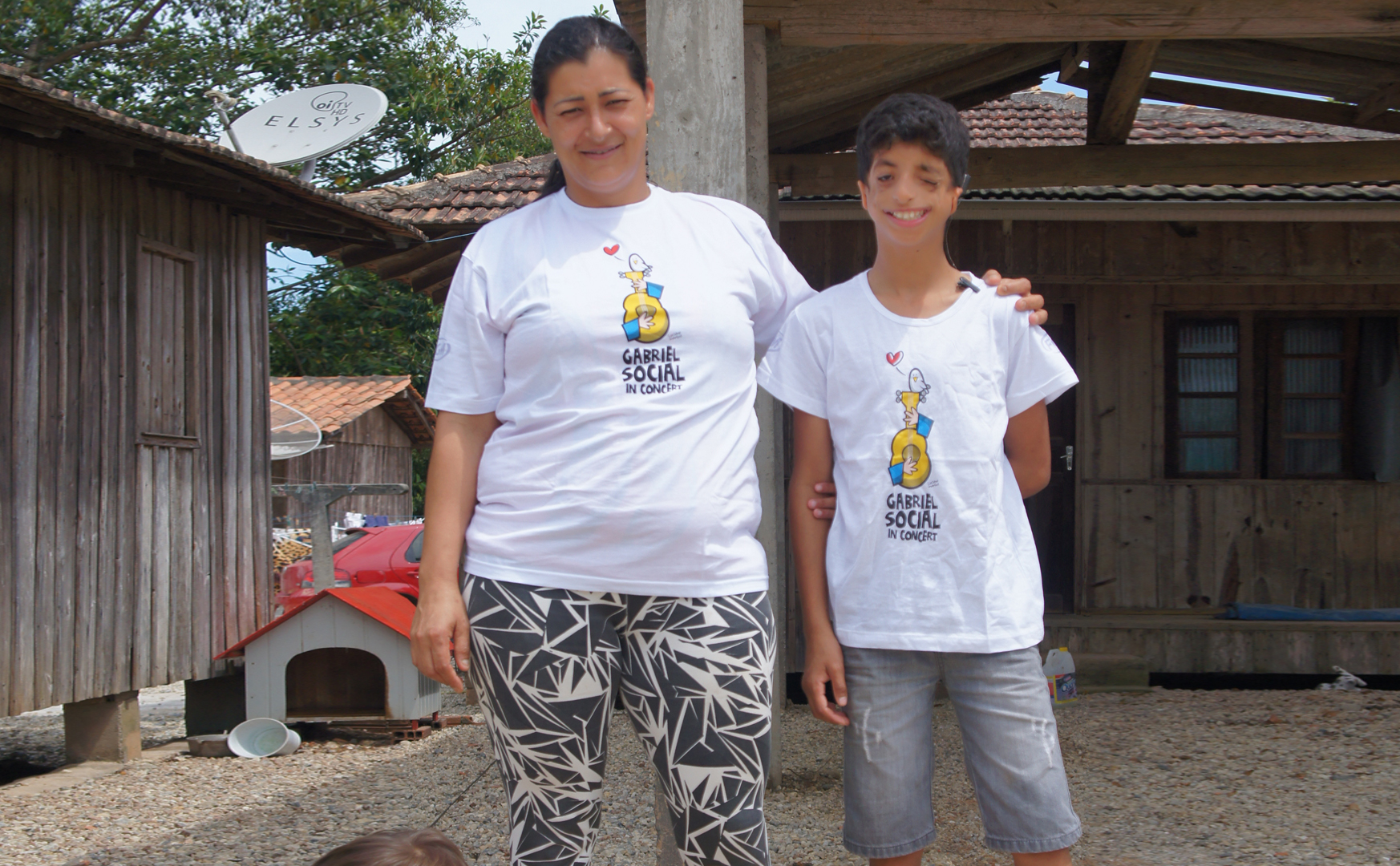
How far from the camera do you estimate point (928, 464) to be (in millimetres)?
2033

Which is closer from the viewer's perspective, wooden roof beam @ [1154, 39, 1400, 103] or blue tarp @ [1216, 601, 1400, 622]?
wooden roof beam @ [1154, 39, 1400, 103]

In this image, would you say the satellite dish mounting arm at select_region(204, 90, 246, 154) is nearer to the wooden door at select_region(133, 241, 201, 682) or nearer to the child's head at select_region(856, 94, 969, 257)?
the wooden door at select_region(133, 241, 201, 682)

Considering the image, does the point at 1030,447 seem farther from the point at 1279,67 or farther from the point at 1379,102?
the point at 1379,102

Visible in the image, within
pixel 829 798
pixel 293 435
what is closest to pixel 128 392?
pixel 829 798

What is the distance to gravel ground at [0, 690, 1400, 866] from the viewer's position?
3992 mm

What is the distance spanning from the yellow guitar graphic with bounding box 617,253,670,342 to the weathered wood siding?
18.0 m

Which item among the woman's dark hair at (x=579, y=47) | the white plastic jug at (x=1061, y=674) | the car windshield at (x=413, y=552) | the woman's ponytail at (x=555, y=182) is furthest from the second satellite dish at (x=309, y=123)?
the woman's dark hair at (x=579, y=47)

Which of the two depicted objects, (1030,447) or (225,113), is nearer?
(1030,447)

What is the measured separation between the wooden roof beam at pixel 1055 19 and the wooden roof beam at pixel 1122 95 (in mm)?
739

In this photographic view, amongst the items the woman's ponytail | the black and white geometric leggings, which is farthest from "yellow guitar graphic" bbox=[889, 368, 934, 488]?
the woman's ponytail

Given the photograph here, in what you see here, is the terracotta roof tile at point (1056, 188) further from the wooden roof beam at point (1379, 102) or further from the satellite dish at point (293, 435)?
the satellite dish at point (293, 435)

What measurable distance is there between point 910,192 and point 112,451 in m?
5.44

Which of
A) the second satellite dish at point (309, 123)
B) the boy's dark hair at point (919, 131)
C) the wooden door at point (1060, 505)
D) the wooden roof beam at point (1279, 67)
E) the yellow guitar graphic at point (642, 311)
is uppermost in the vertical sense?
the second satellite dish at point (309, 123)

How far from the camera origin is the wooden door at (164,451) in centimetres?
636
